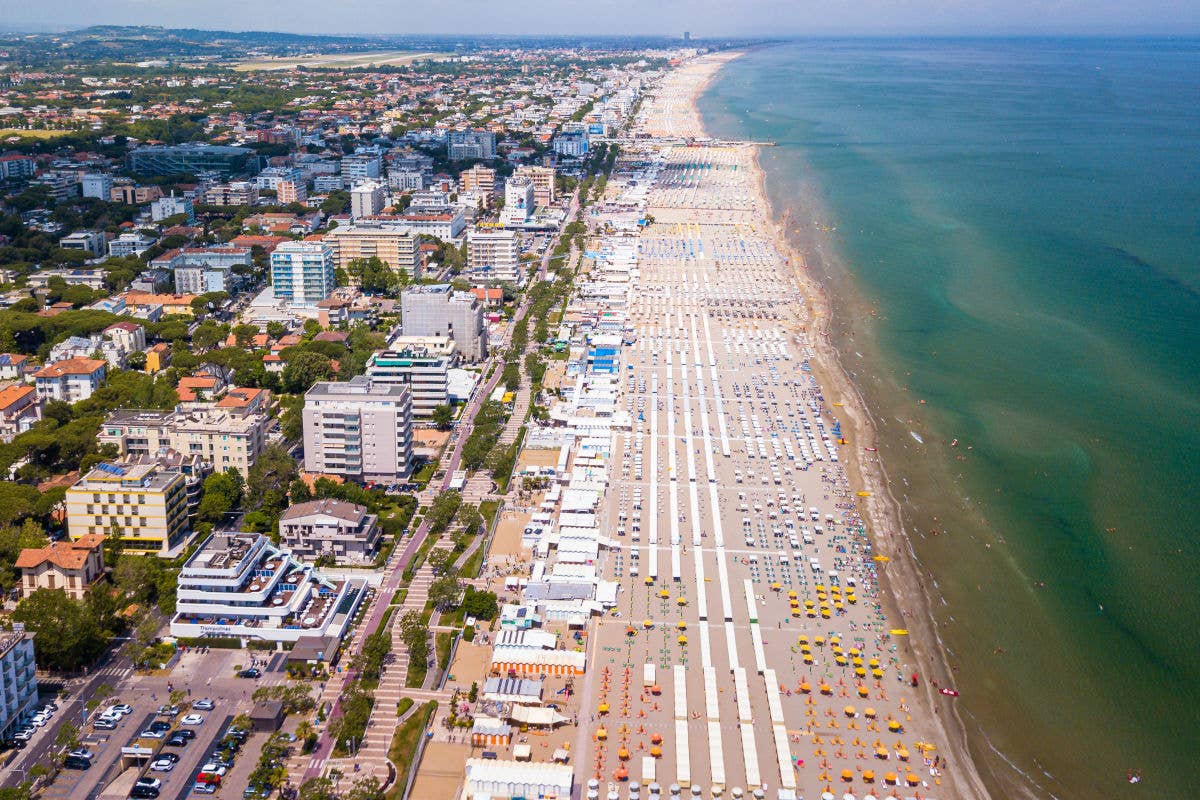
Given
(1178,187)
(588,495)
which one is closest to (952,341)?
(588,495)

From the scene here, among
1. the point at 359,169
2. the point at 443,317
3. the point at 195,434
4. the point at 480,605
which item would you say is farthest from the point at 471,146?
the point at 480,605

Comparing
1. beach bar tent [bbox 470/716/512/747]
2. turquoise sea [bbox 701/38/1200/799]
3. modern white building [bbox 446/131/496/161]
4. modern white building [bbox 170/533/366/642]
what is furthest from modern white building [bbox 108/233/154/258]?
beach bar tent [bbox 470/716/512/747]

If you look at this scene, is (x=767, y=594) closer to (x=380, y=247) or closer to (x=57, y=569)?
(x=57, y=569)

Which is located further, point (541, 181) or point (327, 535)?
point (541, 181)

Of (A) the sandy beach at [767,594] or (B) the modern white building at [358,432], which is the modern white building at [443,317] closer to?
(A) the sandy beach at [767,594]

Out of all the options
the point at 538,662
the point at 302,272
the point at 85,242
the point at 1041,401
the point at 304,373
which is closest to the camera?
the point at 538,662

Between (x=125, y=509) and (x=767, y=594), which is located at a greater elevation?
(x=125, y=509)

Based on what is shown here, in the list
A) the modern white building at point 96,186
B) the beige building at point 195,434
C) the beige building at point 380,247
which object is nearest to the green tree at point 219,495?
the beige building at point 195,434
